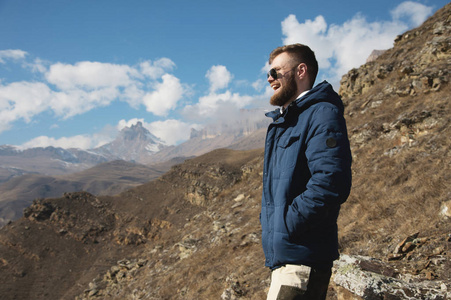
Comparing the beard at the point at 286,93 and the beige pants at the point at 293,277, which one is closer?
the beige pants at the point at 293,277

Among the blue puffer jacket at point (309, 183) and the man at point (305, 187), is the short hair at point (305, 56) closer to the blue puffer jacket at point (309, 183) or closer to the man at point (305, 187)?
the man at point (305, 187)

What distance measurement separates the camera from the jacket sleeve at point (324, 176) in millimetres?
2301

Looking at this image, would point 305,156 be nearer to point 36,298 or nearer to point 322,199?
point 322,199

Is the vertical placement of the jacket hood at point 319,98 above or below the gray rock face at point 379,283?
above

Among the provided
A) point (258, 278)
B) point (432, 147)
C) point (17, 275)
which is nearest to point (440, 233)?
point (258, 278)

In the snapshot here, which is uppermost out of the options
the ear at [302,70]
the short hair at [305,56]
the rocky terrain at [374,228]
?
the short hair at [305,56]

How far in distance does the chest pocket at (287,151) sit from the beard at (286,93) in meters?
0.50

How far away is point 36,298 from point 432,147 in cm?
5836

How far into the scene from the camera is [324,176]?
2289mm

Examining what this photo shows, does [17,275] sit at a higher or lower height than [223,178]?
lower

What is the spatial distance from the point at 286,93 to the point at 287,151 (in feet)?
2.43

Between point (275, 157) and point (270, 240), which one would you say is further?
point (275, 157)

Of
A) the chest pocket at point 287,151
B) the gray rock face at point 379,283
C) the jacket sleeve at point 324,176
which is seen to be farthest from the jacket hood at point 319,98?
the gray rock face at point 379,283

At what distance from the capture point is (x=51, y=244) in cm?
5734
